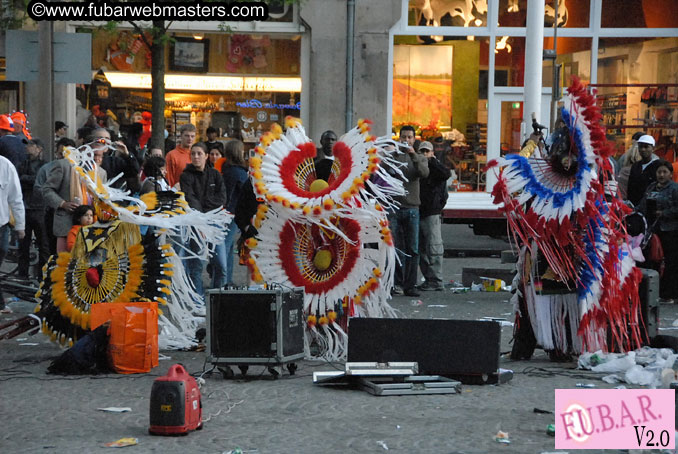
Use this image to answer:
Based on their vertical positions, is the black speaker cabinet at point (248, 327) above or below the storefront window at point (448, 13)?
below

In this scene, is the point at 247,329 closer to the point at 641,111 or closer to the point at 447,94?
the point at 641,111

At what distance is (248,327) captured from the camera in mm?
8727

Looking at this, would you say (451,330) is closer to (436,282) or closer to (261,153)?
(261,153)

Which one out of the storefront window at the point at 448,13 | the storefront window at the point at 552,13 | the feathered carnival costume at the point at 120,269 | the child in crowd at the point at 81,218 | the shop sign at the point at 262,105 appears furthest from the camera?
the storefront window at the point at 552,13

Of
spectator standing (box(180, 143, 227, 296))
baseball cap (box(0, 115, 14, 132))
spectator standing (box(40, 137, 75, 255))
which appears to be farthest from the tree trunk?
spectator standing (box(180, 143, 227, 296))

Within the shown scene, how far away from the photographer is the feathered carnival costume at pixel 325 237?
9.64m

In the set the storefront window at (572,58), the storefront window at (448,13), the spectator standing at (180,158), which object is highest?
the storefront window at (448,13)

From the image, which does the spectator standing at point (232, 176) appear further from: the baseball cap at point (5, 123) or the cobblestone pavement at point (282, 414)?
the cobblestone pavement at point (282, 414)

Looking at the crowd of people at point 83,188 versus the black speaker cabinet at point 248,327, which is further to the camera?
the crowd of people at point 83,188

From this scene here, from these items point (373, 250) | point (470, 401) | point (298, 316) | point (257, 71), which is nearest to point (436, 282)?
point (373, 250)

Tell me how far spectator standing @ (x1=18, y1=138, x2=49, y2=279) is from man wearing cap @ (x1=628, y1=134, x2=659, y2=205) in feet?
24.4

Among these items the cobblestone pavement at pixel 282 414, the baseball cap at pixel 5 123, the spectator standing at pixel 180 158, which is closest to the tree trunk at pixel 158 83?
the baseball cap at pixel 5 123

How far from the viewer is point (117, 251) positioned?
9727mm

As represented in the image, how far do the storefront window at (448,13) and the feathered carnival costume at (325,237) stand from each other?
42.5 feet
